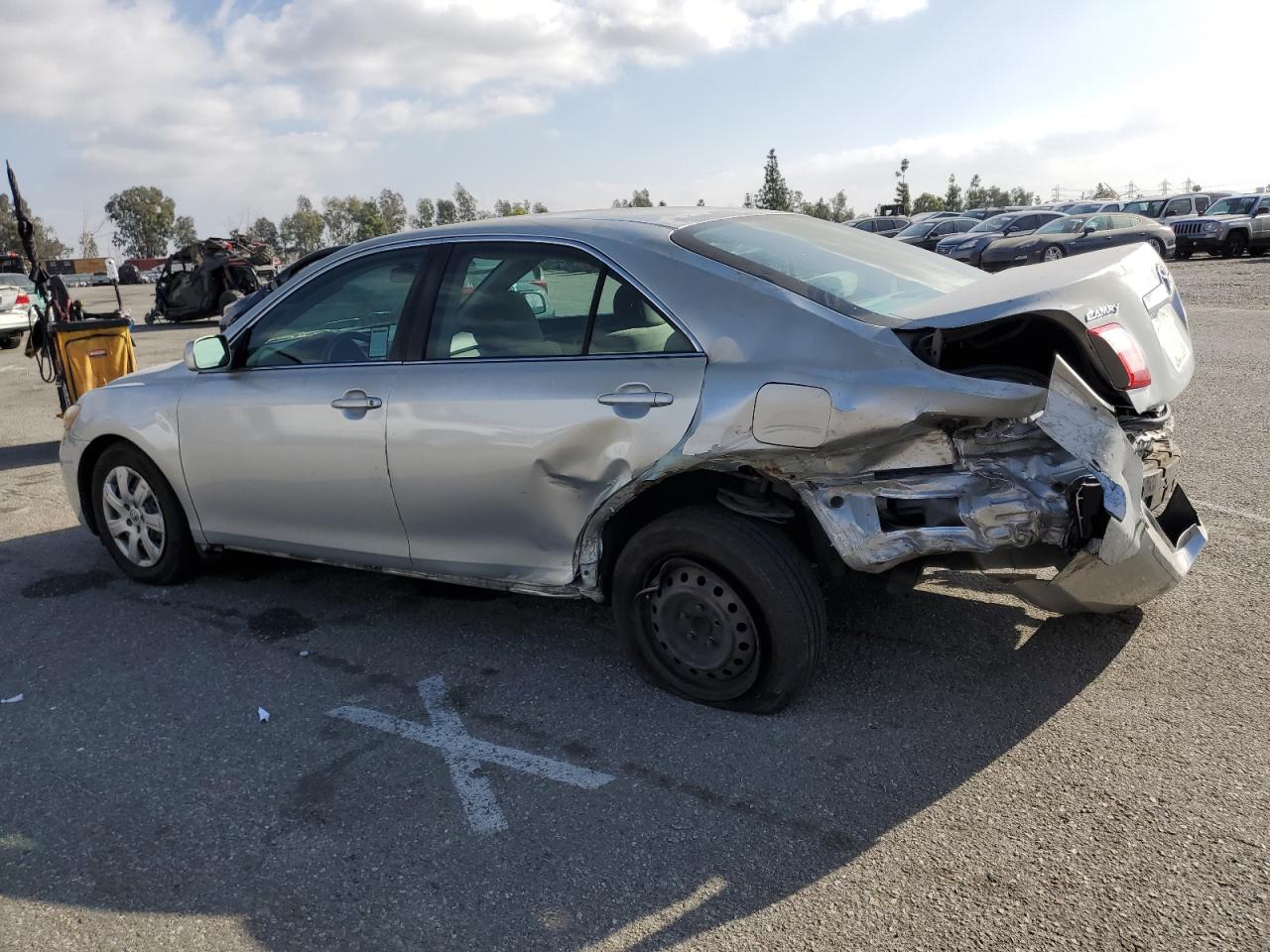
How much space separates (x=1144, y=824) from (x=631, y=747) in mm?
1524

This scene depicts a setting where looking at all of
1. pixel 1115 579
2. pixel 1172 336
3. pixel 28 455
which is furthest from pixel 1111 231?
pixel 1115 579

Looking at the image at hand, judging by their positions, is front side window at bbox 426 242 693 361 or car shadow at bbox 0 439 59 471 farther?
car shadow at bbox 0 439 59 471

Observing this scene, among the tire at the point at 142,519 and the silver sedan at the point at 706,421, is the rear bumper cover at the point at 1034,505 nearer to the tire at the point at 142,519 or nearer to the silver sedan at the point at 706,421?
the silver sedan at the point at 706,421

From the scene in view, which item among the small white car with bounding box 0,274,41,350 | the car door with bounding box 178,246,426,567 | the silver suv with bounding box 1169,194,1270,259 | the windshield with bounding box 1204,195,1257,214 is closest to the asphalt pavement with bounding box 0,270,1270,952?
the car door with bounding box 178,246,426,567

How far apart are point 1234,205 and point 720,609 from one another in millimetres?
30021

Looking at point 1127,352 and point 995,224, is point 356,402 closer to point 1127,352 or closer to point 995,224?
point 1127,352

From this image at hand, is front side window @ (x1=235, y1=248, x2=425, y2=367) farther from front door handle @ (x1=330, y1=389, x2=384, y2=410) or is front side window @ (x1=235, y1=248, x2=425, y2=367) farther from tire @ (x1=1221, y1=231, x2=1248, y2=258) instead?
tire @ (x1=1221, y1=231, x2=1248, y2=258)

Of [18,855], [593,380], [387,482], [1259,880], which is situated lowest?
[1259,880]

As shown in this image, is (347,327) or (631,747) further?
(347,327)

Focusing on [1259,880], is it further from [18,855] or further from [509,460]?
[18,855]

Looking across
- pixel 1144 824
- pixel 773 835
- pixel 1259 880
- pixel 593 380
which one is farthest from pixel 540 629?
pixel 1259 880

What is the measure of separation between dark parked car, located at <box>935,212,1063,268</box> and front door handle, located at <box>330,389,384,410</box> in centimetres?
2347

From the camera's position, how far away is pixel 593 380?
3.46 metres

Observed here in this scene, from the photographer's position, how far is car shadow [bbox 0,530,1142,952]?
265cm
